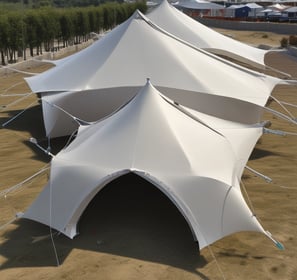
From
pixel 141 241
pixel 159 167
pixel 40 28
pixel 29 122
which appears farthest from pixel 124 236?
pixel 40 28

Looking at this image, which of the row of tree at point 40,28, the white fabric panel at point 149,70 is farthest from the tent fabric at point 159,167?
the row of tree at point 40,28

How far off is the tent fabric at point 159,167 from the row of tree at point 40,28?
2069cm

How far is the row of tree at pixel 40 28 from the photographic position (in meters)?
28.5

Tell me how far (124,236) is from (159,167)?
51.0 inches

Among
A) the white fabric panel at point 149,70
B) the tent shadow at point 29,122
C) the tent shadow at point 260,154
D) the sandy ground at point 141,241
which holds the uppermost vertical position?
the white fabric panel at point 149,70

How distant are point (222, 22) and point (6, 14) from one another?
37695mm

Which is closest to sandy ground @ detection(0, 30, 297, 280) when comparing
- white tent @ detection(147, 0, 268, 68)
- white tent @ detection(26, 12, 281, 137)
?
white tent @ detection(26, 12, 281, 137)

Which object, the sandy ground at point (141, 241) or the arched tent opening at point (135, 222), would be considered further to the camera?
the arched tent opening at point (135, 222)

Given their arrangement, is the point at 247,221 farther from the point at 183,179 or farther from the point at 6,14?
the point at 6,14

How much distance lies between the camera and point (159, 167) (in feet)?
26.5

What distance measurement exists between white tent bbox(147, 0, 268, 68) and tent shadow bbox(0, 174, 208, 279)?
10874 mm

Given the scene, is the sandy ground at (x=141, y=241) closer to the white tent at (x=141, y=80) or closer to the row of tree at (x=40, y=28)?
the white tent at (x=141, y=80)

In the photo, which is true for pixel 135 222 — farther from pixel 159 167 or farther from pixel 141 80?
pixel 141 80

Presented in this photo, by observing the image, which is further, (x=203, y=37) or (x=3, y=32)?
(x=3, y=32)
